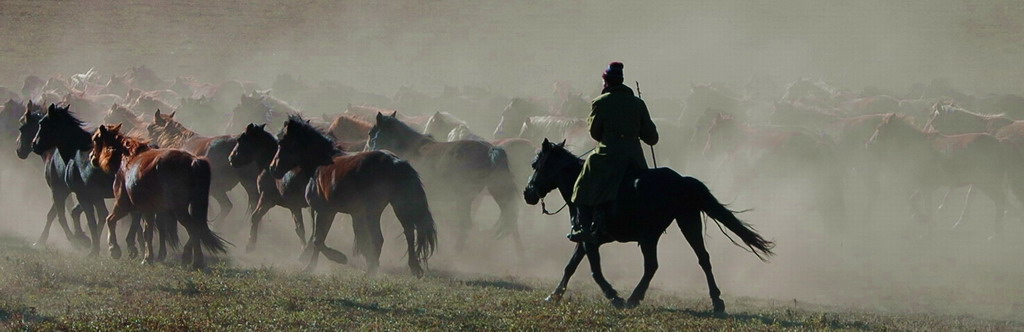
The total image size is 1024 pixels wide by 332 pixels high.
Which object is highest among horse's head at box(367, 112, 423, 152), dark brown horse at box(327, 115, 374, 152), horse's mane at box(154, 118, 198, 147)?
dark brown horse at box(327, 115, 374, 152)

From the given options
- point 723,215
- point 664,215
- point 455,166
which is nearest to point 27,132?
point 455,166

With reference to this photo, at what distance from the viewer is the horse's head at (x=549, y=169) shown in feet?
42.4

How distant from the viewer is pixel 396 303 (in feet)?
40.2

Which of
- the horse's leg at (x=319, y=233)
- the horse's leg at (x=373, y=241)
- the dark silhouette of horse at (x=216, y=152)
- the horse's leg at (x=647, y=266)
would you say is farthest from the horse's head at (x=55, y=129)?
the horse's leg at (x=647, y=266)

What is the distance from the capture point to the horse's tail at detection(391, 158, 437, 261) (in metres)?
16.4

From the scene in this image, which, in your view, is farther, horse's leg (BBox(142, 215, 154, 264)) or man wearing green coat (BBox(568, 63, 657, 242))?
horse's leg (BBox(142, 215, 154, 264))

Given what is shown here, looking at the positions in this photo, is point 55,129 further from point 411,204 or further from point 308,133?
point 411,204

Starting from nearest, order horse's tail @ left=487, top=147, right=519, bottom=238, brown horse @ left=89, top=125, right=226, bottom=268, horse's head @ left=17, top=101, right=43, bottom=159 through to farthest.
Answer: brown horse @ left=89, top=125, right=226, bottom=268
horse's head @ left=17, top=101, right=43, bottom=159
horse's tail @ left=487, top=147, right=519, bottom=238

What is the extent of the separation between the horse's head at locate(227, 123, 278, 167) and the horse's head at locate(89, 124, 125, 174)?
187 centimetres

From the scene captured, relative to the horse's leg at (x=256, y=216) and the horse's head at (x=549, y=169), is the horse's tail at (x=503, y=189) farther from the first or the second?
the horse's head at (x=549, y=169)

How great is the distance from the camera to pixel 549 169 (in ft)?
42.5

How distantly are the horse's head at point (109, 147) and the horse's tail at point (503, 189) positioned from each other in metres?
7.57

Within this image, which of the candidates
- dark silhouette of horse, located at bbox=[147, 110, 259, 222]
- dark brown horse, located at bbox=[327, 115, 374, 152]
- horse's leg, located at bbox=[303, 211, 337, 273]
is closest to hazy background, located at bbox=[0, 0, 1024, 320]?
dark brown horse, located at bbox=[327, 115, 374, 152]

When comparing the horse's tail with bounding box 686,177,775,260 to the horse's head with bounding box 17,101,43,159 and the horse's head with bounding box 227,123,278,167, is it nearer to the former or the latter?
the horse's head with bounding box 227,123,278,167
